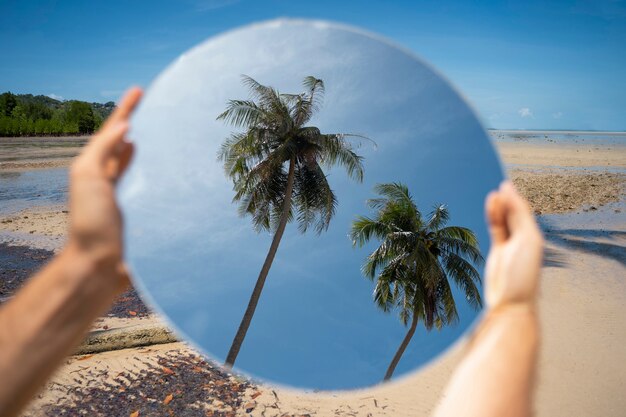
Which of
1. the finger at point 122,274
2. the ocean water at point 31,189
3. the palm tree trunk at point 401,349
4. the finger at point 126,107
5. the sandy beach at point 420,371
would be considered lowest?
the sandy beach at point 420,371

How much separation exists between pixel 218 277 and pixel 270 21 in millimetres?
1075

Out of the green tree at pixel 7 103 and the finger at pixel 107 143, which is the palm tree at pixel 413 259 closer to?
the finger at pixel 107 143

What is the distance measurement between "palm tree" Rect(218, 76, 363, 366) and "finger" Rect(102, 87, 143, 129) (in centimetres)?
89

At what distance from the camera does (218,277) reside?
7.14 feet

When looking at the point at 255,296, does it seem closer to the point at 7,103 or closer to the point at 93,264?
the point at 93,264

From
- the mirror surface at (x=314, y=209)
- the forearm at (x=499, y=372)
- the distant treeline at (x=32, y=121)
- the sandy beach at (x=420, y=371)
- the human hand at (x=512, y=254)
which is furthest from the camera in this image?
the distant treeline at (x=32, y=121)

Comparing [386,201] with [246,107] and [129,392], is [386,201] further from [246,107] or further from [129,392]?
[129,392]

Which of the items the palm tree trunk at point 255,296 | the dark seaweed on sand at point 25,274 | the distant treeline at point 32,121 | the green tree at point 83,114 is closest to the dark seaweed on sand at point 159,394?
the dark seaweed on sand at point 25,274

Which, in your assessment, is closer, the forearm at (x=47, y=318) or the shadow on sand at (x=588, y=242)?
the forearm at (x=47, y=318)

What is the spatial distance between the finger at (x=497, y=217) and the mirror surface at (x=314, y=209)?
0.75 meters

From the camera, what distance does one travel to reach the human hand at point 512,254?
3.88 ft

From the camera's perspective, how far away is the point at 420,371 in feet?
7.35

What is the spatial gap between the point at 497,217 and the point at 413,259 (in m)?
1.12

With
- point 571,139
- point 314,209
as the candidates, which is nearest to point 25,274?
point 314,209
